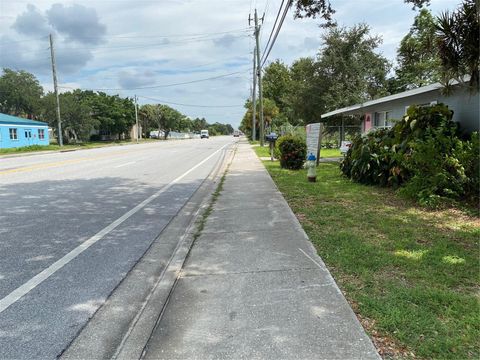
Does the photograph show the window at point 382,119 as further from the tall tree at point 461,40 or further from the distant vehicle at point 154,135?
the distant vehicle at point 154,135

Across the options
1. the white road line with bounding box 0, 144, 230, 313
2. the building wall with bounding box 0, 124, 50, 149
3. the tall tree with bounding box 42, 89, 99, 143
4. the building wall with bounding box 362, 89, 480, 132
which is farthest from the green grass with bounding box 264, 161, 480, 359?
Answer: the tall tree with bounding box 42, 89, 99, 143

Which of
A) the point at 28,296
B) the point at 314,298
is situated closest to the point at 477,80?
the point at 314,298

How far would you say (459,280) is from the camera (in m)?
4.21

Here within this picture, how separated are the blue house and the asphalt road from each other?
33258 mm

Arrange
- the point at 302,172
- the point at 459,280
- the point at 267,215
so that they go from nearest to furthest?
the point at 459,280, the point at 267,215, the point at 302,172

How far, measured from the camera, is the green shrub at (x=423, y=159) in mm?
7891

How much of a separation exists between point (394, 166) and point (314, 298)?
7000mm

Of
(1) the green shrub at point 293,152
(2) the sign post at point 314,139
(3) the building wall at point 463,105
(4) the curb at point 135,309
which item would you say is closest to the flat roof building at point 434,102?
(3) the building wall at point 463,105

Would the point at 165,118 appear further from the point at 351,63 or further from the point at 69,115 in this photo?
the point at 351,63

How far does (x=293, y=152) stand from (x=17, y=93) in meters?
60.9

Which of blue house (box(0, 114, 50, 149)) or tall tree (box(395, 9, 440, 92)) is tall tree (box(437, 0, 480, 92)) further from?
blue house (box(0, 114, 50, 149))

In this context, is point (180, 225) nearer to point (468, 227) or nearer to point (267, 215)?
point (267, 215)

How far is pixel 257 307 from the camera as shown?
3.75 metres

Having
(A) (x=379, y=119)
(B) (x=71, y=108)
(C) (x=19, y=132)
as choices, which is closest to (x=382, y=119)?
(A) (x=379, y=119)
